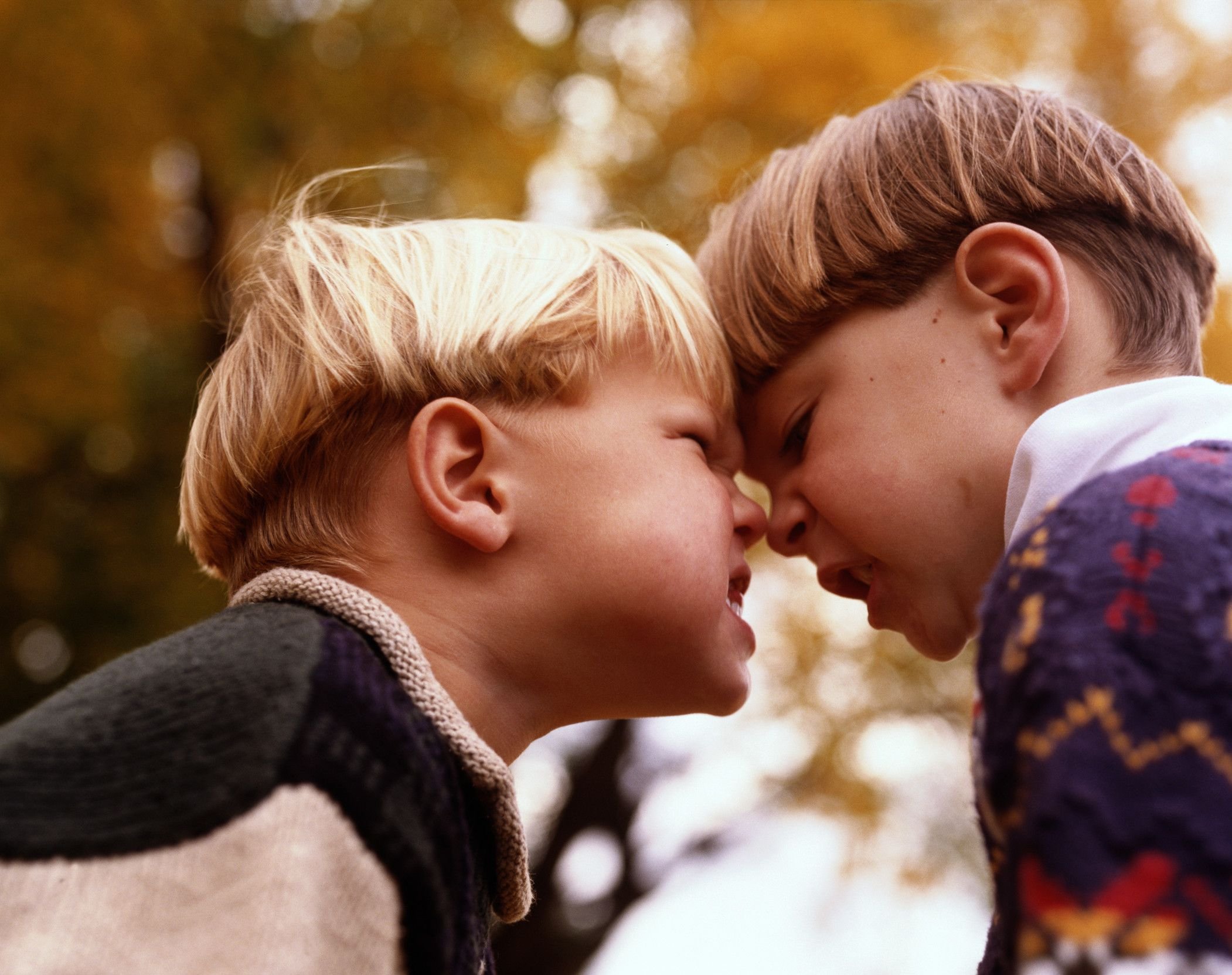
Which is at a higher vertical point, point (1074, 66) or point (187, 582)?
point (1074, 66)

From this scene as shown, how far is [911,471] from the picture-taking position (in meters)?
1.67

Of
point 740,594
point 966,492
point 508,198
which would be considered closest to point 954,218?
point 966,492

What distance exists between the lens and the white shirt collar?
1220 millimetres

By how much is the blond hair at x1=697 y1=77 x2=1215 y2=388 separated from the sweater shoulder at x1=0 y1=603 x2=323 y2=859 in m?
1.02

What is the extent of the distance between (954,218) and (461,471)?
855 mm

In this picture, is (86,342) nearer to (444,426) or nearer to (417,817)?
(444,426)

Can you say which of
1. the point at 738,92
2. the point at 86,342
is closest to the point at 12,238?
the point at 86,342

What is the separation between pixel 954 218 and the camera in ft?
5.87

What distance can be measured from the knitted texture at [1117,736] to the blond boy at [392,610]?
2.09ft

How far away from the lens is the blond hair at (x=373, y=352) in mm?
1724

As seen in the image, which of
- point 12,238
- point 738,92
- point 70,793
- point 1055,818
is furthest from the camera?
point 738,92

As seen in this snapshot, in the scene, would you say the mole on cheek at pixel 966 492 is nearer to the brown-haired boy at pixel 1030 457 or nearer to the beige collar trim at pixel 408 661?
the brown-haired boy at pixel 1030 457

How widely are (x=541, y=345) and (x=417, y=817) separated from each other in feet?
2.58

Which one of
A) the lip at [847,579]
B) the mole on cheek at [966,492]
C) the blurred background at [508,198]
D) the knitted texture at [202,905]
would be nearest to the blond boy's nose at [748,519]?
the lip at [847,579]
